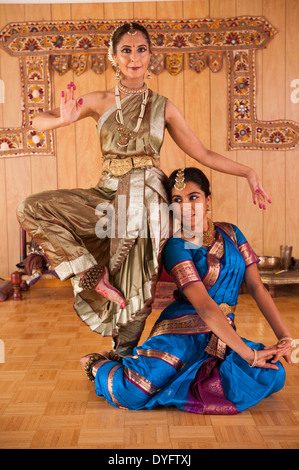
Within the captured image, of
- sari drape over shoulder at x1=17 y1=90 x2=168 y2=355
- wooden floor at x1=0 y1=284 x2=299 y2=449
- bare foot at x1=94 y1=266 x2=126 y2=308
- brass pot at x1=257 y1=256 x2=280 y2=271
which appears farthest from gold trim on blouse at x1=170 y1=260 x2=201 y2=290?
brass pot at x1=257 y1=256 x2=280 y2=271

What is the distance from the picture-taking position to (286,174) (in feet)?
17.6

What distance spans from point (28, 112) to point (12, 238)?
50.4 inches

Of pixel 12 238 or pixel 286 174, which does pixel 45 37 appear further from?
pixel 286 174

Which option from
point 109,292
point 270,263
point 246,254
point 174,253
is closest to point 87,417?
point 109,292

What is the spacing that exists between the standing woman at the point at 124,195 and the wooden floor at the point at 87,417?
15.7 inches

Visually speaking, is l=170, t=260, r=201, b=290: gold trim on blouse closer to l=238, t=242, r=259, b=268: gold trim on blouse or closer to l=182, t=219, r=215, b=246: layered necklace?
l=182, t=219, r=215, b=246: layered necklace

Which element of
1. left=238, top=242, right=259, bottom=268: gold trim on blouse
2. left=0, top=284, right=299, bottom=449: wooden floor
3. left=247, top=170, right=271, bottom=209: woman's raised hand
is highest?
left=247, top=170, right=271, bottom=209: woman's raised hand

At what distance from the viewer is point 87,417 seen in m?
2.23

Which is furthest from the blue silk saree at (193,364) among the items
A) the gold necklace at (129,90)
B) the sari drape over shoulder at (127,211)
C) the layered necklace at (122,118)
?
the gold necklace at (129,90)

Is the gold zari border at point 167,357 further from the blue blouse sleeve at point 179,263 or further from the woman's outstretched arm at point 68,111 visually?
the woman's outstretched arm at point 68,111

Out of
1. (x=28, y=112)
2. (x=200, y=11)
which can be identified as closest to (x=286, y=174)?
(x=200, y=11)

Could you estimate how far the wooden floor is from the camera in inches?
77.7

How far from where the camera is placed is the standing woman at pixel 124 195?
2.33 meters

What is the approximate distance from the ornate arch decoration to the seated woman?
3.02m
